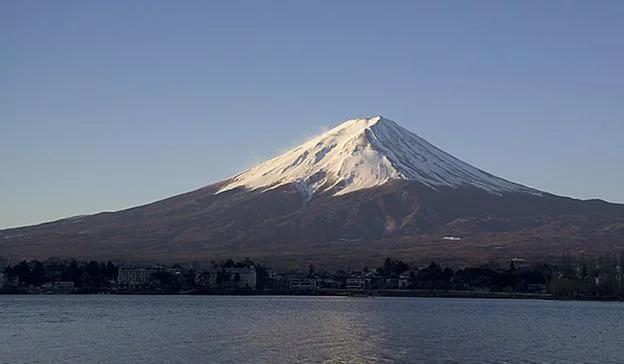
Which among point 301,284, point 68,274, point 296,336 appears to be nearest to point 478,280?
point 301,284

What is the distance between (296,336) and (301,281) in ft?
162

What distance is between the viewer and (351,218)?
395 feet

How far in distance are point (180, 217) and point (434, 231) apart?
96.8 ft

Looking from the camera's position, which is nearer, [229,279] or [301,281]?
[229,279]

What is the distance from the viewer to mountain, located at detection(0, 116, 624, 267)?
103 metres

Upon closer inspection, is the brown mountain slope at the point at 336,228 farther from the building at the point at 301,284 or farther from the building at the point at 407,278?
the building at the point at 407,278

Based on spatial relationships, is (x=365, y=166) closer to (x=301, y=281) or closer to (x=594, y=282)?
(x=301, y=281)

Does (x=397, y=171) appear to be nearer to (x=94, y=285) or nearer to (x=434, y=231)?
(x=434, y=231)

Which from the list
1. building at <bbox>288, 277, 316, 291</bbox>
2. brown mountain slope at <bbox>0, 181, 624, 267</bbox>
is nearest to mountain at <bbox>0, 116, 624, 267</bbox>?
brown mountain slope at <bbox>0, 181, 624, 267</bbox>

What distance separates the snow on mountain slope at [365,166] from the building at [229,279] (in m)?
54.6

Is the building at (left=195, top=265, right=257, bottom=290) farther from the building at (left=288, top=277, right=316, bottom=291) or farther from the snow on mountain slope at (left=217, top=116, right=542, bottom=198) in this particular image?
the snow on mountain slope at (left=217, top=116, right=542, bottom=198)

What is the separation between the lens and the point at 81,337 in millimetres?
29297

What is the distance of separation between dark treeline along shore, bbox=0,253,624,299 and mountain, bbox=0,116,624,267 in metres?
14.9

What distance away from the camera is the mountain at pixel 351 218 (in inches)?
4070
